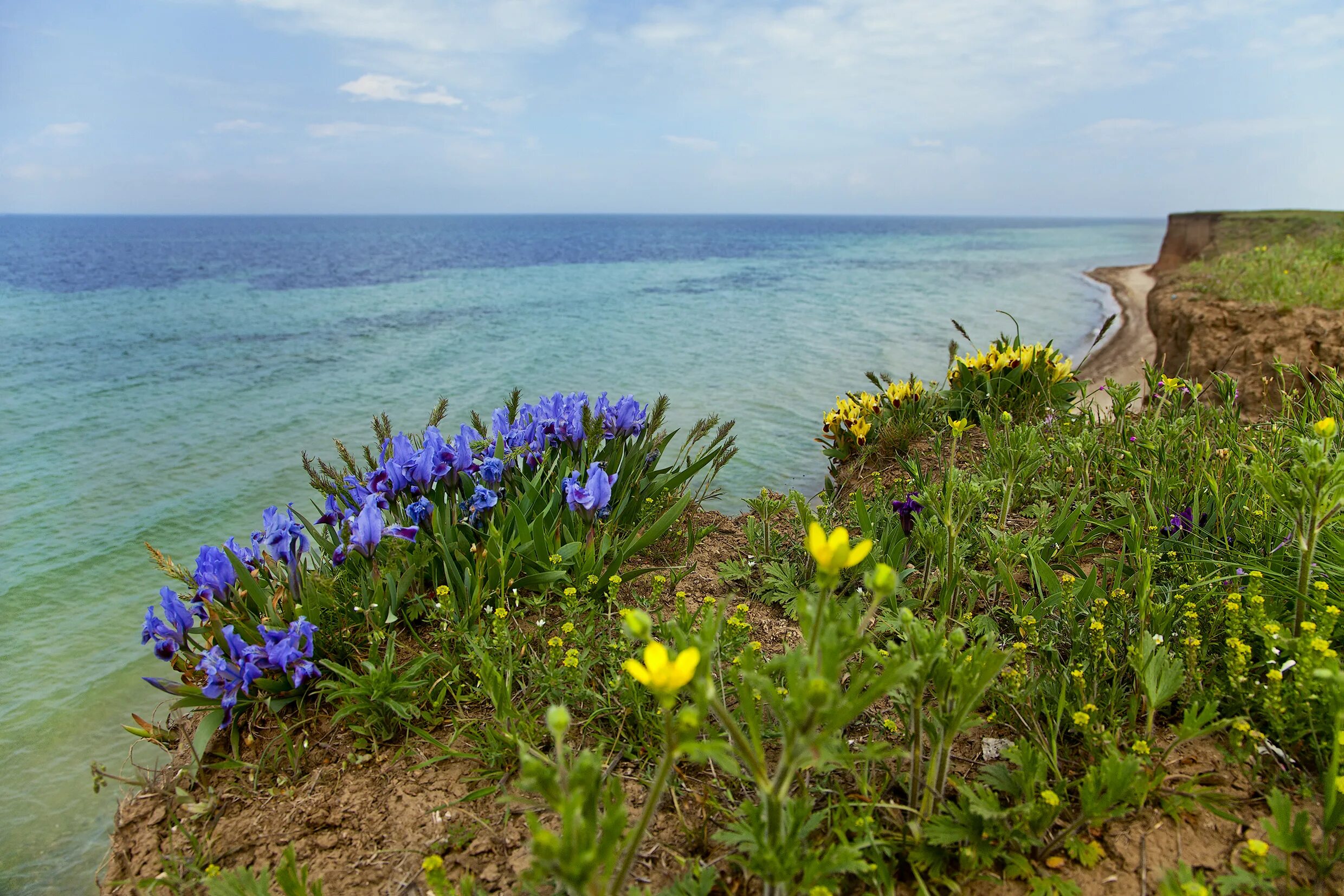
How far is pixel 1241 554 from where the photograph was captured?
2.27 meters

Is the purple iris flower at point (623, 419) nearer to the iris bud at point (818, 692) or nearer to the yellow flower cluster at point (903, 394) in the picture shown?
the yellow flower cluster at point (903, 394)

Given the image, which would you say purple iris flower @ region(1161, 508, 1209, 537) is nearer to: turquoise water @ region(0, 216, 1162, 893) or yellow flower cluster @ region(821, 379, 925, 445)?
yellow flower cluster @ region(821, 379, 925, 445)

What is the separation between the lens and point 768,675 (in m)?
1.59

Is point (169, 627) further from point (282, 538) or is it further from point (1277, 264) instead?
point (1277, 264)

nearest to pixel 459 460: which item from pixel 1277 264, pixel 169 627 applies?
pixel 169 627

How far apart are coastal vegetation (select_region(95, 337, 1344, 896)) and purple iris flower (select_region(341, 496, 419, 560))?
0.04 ft

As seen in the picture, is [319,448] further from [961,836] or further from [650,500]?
[961,836]

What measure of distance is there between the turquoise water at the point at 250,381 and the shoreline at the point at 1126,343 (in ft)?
2.13

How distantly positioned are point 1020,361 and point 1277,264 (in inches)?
348

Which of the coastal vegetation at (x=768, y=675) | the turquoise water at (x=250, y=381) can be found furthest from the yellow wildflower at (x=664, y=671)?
the turquoise water at (x=250, y=381)

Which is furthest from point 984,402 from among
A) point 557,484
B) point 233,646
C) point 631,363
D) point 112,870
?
point 631,363

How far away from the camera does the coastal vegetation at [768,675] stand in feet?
4.52

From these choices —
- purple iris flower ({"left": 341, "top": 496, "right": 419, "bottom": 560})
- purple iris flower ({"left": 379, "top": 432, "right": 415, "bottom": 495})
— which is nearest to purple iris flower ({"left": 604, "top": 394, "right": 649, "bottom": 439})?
purple iris flower ({"left": 379, "top": 432, "right": 415, "bottom": 495})

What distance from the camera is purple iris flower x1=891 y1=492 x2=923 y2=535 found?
9.10 ft
